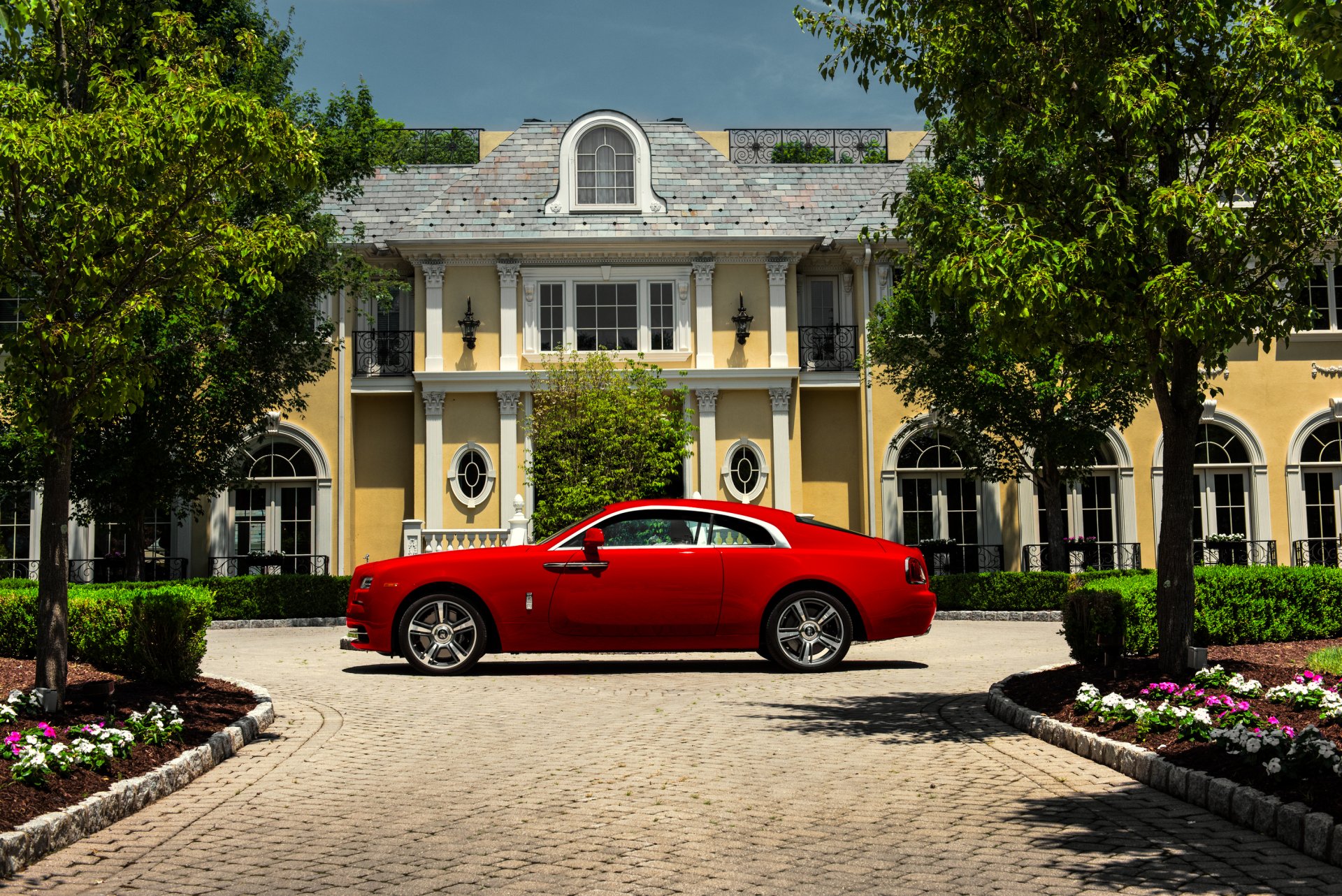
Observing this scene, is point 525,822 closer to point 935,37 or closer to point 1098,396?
point 935,37

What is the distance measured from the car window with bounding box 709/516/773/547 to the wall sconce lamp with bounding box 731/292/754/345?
46.4ft

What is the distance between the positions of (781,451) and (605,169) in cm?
683

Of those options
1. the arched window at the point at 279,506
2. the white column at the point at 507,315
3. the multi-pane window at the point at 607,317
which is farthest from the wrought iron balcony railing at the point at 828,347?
the arched window at the point at 279,506

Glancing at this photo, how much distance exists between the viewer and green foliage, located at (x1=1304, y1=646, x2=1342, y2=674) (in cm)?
1041

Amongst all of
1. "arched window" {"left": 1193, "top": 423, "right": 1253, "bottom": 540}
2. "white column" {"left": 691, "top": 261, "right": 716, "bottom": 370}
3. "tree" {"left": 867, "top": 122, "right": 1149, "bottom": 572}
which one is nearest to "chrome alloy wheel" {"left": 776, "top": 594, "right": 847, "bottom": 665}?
"tree" {"left": 867, "top": 122, "right": 1149, "bottom": 572}

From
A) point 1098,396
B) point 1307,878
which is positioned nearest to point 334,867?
point 1307,878

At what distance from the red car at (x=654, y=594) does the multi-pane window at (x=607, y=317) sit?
46.4ft

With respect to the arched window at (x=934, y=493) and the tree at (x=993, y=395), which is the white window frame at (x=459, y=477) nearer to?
the tree at (x=993, y=395)

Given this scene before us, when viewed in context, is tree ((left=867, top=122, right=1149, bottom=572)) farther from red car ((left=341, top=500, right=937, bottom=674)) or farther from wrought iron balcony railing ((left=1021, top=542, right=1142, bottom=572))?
red car ((left=341, top=500, right=937, bottom=674))

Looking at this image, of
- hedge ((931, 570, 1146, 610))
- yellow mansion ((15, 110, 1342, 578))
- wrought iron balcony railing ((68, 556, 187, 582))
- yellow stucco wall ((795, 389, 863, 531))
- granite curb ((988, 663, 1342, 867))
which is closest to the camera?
granite curb ((988, 663, 1342, 867))

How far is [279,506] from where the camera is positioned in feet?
85.4

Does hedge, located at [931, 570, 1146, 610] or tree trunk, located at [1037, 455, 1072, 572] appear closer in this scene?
hedge, located at [931, 570, 1146, 610]

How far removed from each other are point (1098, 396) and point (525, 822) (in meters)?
16.8

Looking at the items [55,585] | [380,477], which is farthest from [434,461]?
[55,585]
